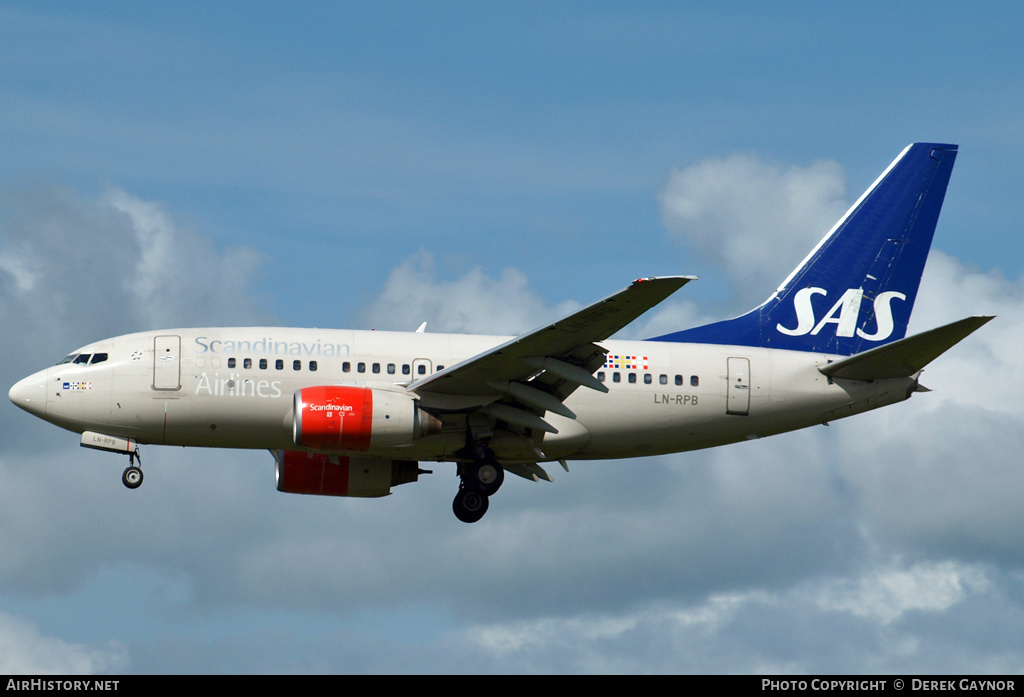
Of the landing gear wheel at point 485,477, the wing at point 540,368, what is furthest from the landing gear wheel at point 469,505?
the wing at point 540,368

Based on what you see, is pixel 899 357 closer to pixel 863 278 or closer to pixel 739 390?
pixel 739 390

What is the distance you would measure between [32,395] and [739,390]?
18561mm

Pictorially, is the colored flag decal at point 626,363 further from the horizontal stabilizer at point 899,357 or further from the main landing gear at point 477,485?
the horizontal stabilizer at point 899,357

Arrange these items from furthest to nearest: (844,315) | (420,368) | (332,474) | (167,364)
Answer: (844,315)
(332,474)
(420,368)
(167,364)

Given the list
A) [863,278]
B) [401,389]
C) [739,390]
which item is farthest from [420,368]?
[863,278]

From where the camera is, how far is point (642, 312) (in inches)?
1171

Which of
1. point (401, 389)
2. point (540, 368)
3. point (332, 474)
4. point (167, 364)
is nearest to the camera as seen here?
point (540, 368)

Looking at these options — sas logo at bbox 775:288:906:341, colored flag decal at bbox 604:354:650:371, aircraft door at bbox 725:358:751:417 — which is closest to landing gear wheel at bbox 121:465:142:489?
colored flag decal at bbox 604:354:650:371

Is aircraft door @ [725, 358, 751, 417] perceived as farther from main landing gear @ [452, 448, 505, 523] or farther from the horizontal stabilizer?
main landing gear @ [452, 448, 505, 523]

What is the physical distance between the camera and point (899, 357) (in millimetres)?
34594

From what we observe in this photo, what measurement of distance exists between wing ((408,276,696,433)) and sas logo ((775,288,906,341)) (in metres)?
8.36
